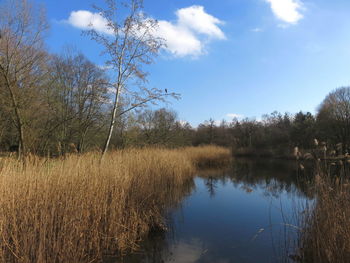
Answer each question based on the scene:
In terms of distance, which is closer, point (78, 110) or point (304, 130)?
point (78, 110)

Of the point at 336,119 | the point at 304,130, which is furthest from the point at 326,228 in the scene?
the point at 304,130

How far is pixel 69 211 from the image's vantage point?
2793 mm

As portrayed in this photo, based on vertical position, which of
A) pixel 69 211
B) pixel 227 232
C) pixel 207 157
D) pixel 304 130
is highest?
pixel 304 130

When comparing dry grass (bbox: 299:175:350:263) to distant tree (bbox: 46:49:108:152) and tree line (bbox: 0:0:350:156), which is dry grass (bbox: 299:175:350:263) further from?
distant tree (bbox: 46:49:108:152)

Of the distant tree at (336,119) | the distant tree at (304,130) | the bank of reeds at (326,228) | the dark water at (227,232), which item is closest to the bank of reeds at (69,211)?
the dark water at (227,232)

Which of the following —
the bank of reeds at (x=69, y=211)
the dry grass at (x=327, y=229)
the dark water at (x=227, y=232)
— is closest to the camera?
the bank of reeds at (x=69, y=211)

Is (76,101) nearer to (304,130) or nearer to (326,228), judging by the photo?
(326,228)

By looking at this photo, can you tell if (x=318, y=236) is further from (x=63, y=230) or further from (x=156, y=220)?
(x=63, y=230)

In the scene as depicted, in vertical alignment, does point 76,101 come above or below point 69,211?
above

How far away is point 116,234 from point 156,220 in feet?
4.13

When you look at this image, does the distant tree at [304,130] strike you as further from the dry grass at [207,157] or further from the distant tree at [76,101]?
the distant tree at [76,101]

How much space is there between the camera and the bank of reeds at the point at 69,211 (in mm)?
2336

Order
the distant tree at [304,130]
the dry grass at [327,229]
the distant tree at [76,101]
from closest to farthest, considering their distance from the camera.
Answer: the dry grass at [327,229] → the distant tree at [76,101] → the distant tree at [304,130]

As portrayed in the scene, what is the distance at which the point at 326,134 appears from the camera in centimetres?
2016
